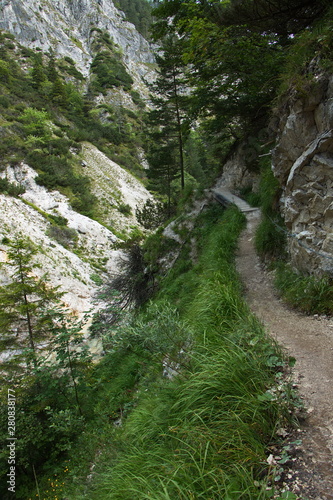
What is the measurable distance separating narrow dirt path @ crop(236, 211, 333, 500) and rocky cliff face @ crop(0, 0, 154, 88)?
72.1 meters

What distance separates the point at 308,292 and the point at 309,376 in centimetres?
183

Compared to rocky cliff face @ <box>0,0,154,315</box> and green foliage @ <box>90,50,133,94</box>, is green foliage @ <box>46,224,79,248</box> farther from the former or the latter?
green foliage @ <box>90,50,133,94</box>

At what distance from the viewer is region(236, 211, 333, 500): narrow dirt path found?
1571 mm

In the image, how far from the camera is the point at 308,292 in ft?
13.1

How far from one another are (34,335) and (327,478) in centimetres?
739

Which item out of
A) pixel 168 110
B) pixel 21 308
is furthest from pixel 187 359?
pixel 168 110

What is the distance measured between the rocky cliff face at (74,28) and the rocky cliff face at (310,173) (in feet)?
230

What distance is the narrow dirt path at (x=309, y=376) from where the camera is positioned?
1571 millimetres

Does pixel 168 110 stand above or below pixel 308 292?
above

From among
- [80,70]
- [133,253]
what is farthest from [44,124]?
[80,70]

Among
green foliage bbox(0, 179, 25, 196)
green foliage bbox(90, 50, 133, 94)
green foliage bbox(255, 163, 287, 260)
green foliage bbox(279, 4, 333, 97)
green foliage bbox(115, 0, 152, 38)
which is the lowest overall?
green foliage bbox(0, 179, 25, 196)

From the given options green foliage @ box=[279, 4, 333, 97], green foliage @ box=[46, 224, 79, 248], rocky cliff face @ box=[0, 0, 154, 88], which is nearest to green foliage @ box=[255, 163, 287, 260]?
green foliage @ box=[279, 4, 333, 97]

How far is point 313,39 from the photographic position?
424cm

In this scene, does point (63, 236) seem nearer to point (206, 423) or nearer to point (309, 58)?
point (309, 58)
